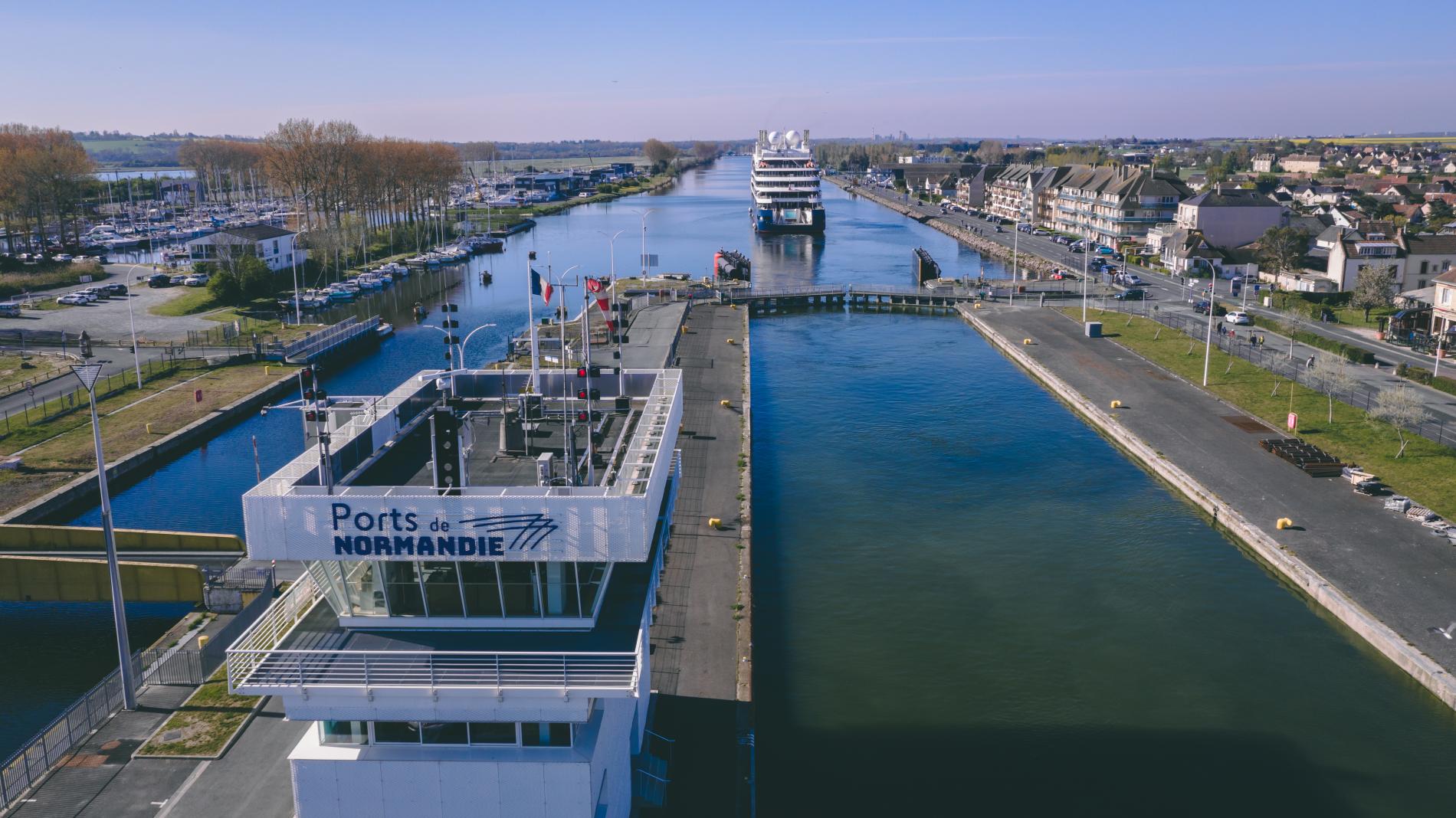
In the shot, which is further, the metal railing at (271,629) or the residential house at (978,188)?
the residential house at (978,188)

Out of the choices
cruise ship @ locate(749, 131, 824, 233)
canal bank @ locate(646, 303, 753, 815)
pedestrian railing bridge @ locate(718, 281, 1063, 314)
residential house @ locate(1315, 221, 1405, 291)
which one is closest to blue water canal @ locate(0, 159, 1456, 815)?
canal bank @ locate(646, 303, 753, 815)

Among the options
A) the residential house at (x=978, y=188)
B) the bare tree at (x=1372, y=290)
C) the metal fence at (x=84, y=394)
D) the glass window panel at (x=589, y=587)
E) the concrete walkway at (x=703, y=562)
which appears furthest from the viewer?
the residential house at (x=978, y=188)

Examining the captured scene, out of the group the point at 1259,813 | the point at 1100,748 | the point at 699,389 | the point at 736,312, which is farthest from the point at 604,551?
the point at 736,312

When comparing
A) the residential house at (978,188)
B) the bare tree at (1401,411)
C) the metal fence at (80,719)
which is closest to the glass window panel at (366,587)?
the metal fence at (80,719)

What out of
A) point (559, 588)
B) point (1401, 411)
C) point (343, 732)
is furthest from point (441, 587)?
point (1401, 411)

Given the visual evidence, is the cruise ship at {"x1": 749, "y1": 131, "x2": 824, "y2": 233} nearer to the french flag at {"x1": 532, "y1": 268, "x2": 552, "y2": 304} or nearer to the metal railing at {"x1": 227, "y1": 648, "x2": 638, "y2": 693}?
the french flag at {"x1": 532, "y1": 268, "x2": 552, "y2": 304}

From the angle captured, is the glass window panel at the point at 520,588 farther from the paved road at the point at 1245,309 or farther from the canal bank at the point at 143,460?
the paved road at the point at 1245,309
